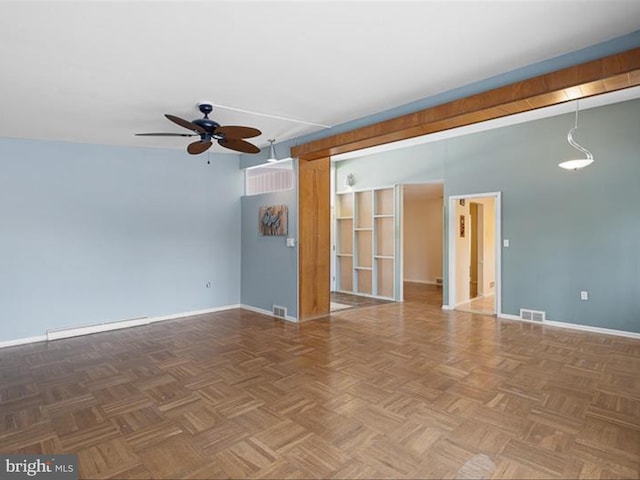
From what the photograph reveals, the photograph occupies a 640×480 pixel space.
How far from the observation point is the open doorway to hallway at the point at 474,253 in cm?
600

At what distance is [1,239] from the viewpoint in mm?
4492

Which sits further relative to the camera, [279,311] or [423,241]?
[423,241]

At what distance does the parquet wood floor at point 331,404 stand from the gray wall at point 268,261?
105 centimetres

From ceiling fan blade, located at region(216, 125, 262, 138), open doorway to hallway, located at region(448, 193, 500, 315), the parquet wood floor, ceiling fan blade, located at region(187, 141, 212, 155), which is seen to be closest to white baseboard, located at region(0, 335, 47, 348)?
the parquet wood floor

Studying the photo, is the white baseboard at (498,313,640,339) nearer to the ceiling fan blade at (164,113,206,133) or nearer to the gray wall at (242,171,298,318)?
the gray wall at (242,171,298,318)

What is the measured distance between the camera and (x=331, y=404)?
9.32 ft

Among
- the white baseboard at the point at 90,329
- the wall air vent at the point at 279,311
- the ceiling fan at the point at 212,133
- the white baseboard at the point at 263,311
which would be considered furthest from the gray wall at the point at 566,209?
the white baseboard at the point at 90,329

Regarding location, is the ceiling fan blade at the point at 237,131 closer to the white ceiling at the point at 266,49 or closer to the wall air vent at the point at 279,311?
the white ceiling at the point at 266,49

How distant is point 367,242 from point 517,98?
482 centimetres

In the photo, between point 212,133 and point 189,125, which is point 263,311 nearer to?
point 212,133

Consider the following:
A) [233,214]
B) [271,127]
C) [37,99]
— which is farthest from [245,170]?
[37,99]

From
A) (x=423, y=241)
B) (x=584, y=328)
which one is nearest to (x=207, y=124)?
(x=584, y=328)

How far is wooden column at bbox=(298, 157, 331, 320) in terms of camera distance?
552cm

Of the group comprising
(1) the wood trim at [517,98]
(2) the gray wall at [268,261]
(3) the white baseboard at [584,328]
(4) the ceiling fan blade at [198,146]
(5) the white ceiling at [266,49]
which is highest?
(5) the white ceiling at [266,49]
